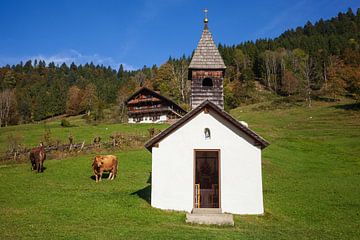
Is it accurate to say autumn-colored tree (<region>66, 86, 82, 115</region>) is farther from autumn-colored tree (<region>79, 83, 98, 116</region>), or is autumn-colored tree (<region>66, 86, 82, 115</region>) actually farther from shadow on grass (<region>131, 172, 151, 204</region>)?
shadow on grass (<region>131, 172, 151, 204</region>)

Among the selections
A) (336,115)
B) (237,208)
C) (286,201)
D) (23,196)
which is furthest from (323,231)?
(336,115)

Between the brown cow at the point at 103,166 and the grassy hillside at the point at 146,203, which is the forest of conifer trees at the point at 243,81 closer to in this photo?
the grassy hillside at the point at 146,203

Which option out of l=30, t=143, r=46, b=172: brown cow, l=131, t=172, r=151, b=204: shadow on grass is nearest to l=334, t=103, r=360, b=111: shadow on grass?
l=131, t=172, r=151, b=204: shadow on grass

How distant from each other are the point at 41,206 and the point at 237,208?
9.53 meters

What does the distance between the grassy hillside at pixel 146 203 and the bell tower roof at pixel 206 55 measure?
27.4 ft

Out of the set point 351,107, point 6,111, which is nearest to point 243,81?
point 351,107

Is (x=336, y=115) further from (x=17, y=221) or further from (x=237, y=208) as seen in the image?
(x=17, y=221)

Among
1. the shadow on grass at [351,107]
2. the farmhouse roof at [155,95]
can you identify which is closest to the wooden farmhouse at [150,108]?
the farmhouse roof at [155,95]

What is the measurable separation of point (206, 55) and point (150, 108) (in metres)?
51.9

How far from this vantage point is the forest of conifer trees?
89.8 metres

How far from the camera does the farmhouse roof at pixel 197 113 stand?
16.5 metres

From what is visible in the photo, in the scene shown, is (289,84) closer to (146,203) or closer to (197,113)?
(197,113)

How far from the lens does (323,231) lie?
14.0 m

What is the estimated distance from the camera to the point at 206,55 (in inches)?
792
